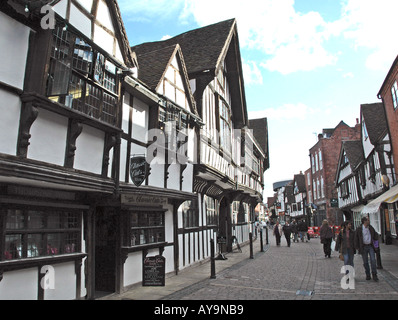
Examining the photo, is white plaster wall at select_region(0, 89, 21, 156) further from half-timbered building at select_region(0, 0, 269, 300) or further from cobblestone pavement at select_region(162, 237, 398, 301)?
cobblestone pavement at select_region(162, 237, 398, 301)

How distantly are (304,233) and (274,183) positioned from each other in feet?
315

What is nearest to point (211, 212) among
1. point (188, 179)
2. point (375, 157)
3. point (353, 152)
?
point (188, 179)

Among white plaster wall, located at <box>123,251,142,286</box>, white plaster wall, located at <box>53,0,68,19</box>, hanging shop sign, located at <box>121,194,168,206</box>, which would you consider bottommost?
white plaster wall, located at <box>123,251,142,286</box>

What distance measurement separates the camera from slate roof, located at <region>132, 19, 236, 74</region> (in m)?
13.4

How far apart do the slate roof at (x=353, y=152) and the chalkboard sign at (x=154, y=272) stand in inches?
925

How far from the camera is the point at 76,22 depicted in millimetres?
6348

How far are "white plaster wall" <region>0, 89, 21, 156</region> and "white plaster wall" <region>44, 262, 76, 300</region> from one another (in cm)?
235

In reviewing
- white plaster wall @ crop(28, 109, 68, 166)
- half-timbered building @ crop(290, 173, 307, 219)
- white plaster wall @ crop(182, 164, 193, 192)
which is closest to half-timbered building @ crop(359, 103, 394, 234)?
white plaster wall @ crop(182, 164, 193, 192)

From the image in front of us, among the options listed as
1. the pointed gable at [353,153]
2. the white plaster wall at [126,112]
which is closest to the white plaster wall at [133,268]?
the white plaster wall at [126,112]

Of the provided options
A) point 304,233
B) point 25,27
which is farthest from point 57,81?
point 304,233

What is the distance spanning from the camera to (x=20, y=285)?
5.11 m
